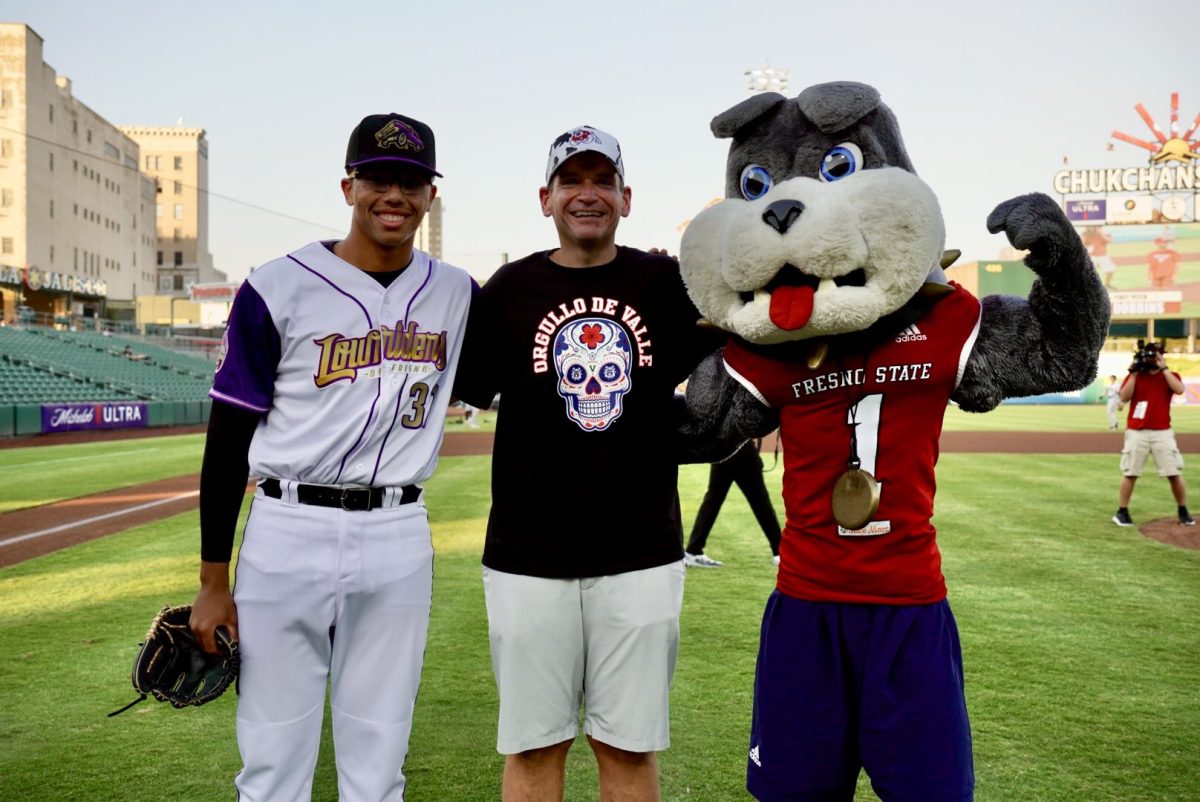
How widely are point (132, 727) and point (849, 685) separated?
11.3ft

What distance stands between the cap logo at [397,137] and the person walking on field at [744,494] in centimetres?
469

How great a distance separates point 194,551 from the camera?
27.5 ft

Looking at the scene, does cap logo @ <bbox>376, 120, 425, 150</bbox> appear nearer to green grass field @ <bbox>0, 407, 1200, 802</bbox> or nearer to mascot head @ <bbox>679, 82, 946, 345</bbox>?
mascot head @ <bbox>679, 82, 946, 345</bbox>

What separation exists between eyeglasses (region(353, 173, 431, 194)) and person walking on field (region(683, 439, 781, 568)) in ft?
15.2

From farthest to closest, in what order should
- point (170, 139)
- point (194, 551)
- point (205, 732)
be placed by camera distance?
point (170, 139) < point (194, 551) < point (205, 732)

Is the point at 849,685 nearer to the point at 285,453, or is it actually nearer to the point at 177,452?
the point at 285,453

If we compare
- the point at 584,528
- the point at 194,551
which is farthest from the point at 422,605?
the point at 194,551

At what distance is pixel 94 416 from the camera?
985 inches

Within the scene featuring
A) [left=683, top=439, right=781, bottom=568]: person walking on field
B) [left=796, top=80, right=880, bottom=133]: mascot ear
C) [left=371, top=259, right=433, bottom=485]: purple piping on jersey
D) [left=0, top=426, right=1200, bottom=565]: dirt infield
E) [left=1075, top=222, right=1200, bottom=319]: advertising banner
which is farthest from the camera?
[left=1075, top=222, right=1200, bottom=319]: advertising banner

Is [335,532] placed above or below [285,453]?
below

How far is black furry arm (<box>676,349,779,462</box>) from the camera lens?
2636mm

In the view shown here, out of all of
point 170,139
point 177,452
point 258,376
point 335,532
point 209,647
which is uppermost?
point 170,139

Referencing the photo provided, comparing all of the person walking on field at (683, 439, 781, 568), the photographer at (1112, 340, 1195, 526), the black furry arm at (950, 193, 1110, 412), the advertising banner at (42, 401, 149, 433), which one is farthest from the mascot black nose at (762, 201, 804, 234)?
the advertising banner at (42, 401, 149, 433)

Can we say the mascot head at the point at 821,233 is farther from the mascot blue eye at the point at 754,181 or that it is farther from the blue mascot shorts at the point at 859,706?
the blue mascot shorts at the point at 859,706
